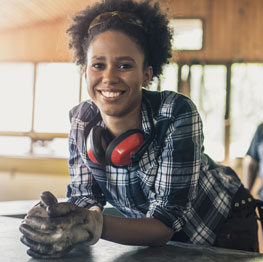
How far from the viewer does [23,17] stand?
5.00m

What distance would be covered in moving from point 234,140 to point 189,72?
3.25 feet

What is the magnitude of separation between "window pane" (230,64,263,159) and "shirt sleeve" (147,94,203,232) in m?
3.89

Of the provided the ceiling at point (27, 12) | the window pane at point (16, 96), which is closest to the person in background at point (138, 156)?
the ceiling at point (27, 12)

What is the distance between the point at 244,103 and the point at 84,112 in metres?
3.84

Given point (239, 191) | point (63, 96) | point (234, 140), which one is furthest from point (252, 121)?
point (239, 191)

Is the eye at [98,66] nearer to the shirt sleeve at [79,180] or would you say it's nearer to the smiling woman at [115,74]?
the smiling woman at [115,74]

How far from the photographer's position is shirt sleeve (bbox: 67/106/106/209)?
1175mm

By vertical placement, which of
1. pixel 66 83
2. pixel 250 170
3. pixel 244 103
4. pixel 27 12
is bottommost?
pixel 250 170

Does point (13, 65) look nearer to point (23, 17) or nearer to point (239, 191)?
point (23, 17)

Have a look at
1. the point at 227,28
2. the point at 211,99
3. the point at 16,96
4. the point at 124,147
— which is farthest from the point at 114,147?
the point at 16,96

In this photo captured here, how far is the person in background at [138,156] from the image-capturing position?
38.6 inches

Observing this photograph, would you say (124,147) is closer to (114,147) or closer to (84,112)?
(114,147)

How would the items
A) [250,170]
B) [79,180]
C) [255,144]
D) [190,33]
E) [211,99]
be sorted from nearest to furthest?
[79,180] → [255,144] → [250,170] → [211,99] → [190,33]

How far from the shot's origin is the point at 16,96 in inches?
205
